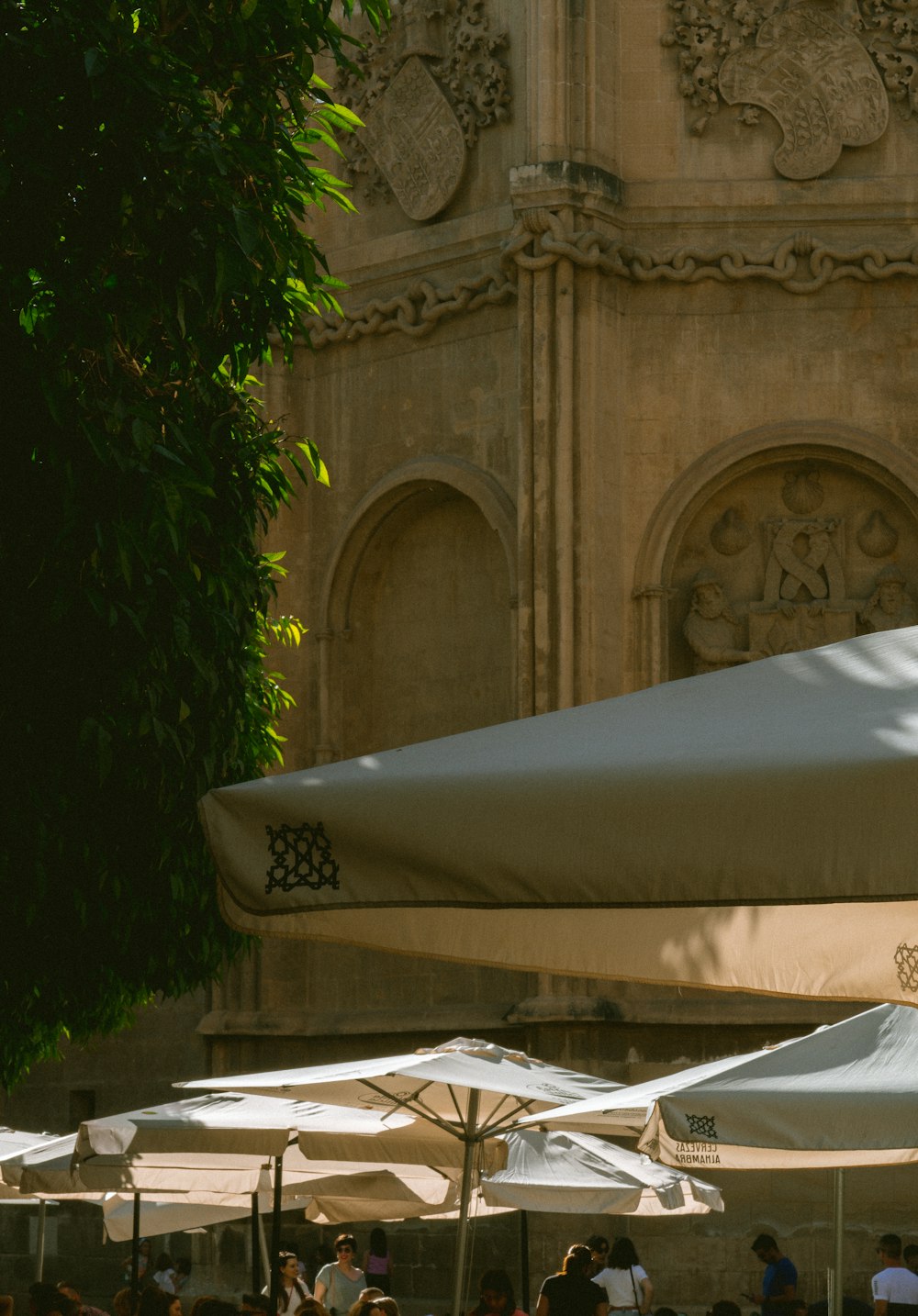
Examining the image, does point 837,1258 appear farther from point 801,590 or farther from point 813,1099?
point 801,590

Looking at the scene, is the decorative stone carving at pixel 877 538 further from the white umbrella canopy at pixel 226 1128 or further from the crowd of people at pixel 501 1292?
the white umbrella canopy at pixel 226 1128

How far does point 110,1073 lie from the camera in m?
22.4

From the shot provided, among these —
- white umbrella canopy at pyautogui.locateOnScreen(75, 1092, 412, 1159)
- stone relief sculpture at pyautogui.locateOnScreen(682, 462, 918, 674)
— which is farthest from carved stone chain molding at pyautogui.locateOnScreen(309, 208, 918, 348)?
white umbrella canopy at pyautogui.locateOnScreen(75, 1092, 412, 1159)

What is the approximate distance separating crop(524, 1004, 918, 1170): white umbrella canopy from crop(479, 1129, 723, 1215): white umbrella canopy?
2.31 metres

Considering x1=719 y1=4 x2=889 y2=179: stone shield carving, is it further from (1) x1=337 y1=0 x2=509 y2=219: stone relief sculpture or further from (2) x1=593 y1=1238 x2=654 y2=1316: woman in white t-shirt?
(2) x1=593 y1=1238 x2=654 y2=1316: woman in white t-shirt

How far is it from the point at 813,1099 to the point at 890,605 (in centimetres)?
1245

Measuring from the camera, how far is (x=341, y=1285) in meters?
15.6

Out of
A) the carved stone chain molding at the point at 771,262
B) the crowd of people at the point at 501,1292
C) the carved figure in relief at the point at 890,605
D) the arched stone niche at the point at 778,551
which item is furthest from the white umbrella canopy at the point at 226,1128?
the carved stone chain molding at the point at 771,262

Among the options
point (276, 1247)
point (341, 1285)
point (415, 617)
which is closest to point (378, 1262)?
point (341, 1285)

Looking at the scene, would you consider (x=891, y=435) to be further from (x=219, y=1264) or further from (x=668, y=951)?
(x=668, y=951)

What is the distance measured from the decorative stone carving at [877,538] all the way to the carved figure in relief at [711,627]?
1529 mm

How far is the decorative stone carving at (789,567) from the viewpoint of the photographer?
20266 millimetres

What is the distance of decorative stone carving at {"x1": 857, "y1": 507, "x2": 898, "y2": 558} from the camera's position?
67.4ft

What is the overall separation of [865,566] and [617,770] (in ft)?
56.8
